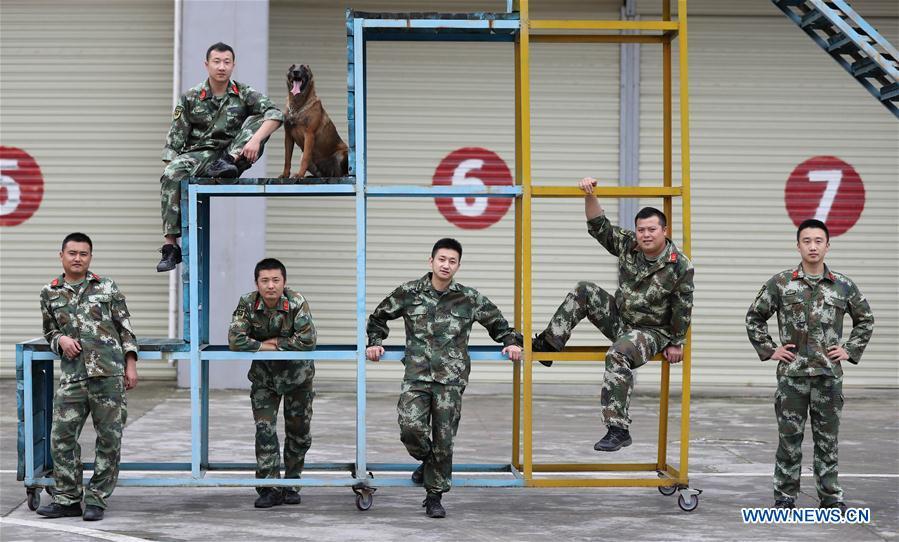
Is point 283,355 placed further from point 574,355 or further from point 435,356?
point 574,355

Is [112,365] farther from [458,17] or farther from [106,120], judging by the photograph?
[106,120]

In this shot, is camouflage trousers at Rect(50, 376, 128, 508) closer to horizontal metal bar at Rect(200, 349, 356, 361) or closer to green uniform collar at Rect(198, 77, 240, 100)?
horizontal metal bar at Rect(200, 349, 356, 361)

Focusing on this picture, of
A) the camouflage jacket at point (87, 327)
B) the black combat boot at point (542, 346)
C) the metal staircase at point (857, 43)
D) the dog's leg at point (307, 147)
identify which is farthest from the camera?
the metal staircase at point (857, 43)

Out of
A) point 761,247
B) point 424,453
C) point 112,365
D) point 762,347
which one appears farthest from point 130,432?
point 761,247

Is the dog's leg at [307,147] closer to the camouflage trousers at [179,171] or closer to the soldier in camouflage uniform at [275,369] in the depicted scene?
the camouflage trousers at [179,171]

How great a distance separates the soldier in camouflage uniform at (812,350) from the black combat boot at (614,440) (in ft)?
3.22

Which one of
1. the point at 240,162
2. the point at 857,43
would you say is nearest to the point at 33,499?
the point at 240,162

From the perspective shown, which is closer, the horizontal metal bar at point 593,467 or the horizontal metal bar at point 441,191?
the horizontal metal bar at point 441,191

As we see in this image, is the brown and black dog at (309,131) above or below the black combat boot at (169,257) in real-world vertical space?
above

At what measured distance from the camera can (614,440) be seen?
7.32 meters

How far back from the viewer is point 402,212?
48.1 ft

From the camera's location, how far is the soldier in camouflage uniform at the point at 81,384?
24.2 ft

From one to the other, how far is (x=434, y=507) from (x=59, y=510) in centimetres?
229

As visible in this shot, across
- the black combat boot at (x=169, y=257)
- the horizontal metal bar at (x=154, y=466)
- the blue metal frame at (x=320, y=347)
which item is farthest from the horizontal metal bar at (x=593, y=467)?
the black combat boot at (x=169, y=257)
